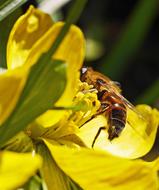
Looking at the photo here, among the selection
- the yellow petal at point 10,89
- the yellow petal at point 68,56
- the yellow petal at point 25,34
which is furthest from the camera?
the yellow petal at point 25,34

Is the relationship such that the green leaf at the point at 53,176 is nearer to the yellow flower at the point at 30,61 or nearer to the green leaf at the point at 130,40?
the yellow flower at the point at 30,61

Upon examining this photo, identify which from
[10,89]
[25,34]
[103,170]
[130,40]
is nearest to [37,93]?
A: [10,89]

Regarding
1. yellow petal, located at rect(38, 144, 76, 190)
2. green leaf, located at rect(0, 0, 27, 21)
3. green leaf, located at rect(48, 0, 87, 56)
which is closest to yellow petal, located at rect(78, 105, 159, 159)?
yellow petal, located at rect(38, 144, 76, 190)

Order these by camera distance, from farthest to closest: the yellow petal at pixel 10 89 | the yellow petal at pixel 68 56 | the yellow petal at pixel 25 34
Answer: the yellow petal at pixel 25 34 < the yellow petal at pixel 68 56 < the yellow petal at pixel 10 89

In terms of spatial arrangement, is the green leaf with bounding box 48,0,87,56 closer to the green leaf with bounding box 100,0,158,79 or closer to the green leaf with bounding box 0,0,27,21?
the green leaf with bounding box 0,0,27,21

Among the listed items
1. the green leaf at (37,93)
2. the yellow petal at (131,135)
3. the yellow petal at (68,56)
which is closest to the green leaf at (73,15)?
the green leaf at (37,93)

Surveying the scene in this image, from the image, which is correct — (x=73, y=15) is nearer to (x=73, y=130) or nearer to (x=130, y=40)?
(x=73, y=130)

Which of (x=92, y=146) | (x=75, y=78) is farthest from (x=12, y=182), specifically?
(x=92, y=146)
